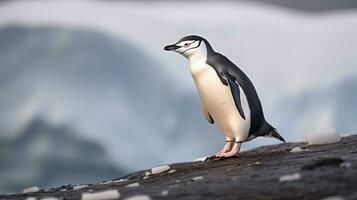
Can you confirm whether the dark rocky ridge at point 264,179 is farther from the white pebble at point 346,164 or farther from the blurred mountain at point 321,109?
the blurred mountain at point 321,109

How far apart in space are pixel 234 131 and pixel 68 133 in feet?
11.3

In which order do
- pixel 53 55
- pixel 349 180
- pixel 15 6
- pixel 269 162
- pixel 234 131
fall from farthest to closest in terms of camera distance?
pixel 15 6
pixel 53 55
pixel 234 131
pixel 269 162
pixel 349 180

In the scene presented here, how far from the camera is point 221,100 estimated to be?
87.7 inches

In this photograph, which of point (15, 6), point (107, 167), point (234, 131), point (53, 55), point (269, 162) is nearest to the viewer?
point (269, 162)

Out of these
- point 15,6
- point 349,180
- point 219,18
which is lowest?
point 349,180

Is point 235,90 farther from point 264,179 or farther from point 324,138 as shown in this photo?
point 264,179

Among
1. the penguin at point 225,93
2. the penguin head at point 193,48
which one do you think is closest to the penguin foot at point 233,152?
the penguin at point 225,93

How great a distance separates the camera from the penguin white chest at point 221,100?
87.3 inches

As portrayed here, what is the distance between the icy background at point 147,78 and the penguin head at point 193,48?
320cm

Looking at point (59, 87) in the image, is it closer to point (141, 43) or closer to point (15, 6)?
point (141, 43)

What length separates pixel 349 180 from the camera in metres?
1.46

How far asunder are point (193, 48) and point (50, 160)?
11.0 feet

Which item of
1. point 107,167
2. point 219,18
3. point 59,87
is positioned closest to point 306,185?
point 107,167

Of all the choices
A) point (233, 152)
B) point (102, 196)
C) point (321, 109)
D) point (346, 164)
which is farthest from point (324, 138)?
point (321, 109)
